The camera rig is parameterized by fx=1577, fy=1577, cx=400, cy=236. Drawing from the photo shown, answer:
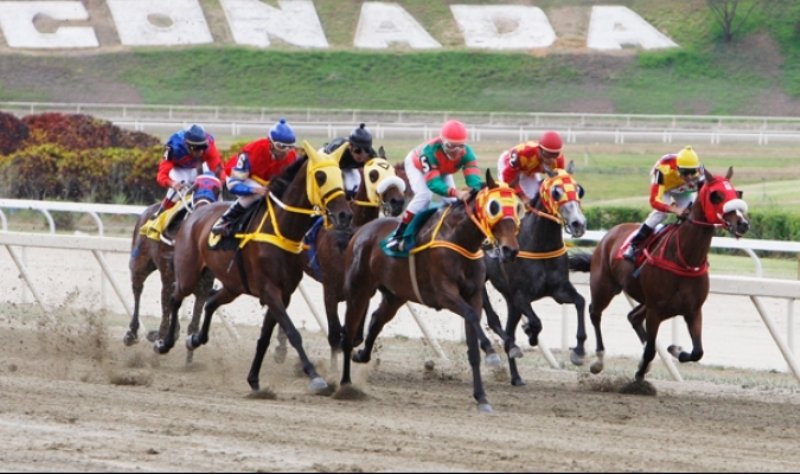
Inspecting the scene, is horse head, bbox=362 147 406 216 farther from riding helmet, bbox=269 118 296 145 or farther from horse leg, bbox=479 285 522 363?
horse leg, bbox=479 285 522 363

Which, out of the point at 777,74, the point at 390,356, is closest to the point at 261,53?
the point at 777,74

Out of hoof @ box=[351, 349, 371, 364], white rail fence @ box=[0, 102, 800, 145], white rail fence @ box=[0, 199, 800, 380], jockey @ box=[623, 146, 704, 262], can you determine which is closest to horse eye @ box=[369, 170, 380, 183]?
hoof @ box=[351, 349, 371, 364]

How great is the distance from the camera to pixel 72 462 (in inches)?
258

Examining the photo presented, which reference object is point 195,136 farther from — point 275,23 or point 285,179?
point 275,23

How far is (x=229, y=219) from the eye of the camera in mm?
10258

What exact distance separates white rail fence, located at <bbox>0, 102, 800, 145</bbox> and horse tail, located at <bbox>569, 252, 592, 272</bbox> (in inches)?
776

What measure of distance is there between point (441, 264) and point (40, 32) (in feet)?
137

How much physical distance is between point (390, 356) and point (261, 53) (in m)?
36.1

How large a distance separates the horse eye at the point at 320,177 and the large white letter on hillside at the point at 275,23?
1565 inches

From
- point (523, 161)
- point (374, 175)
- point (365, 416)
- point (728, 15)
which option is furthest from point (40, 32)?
point (365, 416)

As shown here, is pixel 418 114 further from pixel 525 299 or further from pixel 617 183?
pixel 525 299

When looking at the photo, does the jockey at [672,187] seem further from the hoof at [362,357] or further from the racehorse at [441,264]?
the hoof at [362,357]

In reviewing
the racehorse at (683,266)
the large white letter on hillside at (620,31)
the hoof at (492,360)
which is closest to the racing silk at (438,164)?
the hoof at (492,360)

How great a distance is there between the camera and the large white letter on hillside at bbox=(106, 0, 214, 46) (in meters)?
48.6
